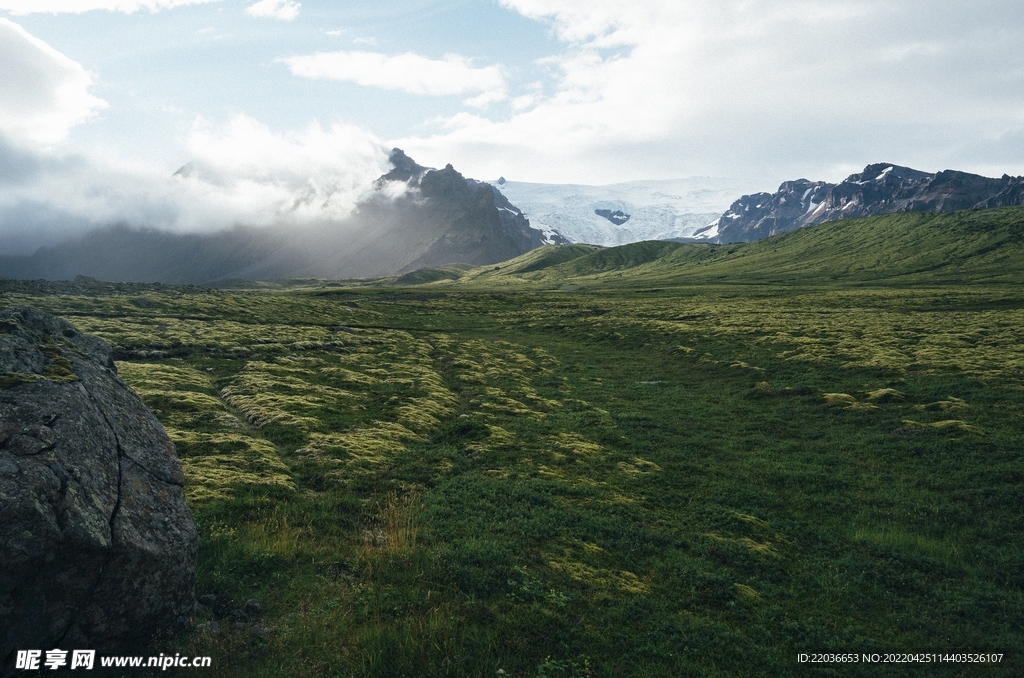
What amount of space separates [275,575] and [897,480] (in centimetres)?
2976

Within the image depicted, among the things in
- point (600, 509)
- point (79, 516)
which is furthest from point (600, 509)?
point (79, 516)

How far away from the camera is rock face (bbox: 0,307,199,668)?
10086 mm

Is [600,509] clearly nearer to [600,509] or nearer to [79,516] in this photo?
[600,509]

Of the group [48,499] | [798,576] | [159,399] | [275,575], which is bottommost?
[798,576]

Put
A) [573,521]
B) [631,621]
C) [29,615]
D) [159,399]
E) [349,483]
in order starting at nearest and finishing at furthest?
[29,615], [631,621], [573,521], [349,483], [159,399]

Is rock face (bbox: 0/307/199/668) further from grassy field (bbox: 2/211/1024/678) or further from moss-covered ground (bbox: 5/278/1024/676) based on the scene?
grassy field (bbox: 2/211/1024/678)

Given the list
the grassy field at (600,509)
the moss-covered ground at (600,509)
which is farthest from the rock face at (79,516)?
the grassy field at (600,509)

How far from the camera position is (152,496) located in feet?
45.2

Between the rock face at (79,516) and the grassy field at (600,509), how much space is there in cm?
185

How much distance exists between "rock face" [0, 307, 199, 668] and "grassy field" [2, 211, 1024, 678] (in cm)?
185

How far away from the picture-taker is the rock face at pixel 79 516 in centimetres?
1009

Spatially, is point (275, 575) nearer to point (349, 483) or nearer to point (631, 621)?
point (349, 483)

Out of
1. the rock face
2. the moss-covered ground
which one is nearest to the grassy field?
the moss-covered ground

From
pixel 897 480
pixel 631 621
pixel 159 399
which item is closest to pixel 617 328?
pixel 897 480
